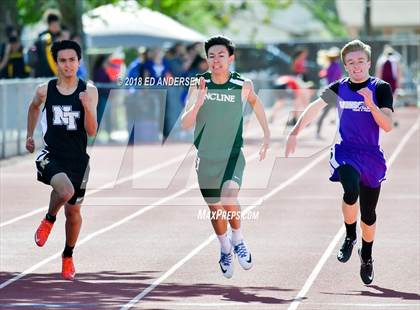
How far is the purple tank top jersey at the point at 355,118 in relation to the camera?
10.9 m

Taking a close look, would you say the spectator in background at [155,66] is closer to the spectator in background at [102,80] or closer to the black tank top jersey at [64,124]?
the spectator in background at [102,80]

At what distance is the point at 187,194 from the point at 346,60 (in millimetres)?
9219

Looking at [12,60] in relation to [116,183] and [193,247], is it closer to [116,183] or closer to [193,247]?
[116,183]

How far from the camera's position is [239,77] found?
35.8 ft

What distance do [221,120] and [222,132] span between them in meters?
0.11

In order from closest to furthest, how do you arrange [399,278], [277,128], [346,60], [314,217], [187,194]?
[346,60] → [399,278] → [314,217] → [187,194] → [277,128]

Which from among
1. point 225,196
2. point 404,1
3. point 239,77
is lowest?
point 404,1

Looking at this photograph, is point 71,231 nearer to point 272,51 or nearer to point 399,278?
point 399,278

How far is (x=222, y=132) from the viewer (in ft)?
36.6

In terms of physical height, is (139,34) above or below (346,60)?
below

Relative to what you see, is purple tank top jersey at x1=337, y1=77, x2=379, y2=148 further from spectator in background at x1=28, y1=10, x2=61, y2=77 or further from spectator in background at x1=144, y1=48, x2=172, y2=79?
spectator in background at x1=144, y1=48, x2=172, y2=79

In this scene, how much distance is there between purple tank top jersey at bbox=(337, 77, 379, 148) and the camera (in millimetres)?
10891

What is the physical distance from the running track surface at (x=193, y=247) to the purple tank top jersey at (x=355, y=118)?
128 cm

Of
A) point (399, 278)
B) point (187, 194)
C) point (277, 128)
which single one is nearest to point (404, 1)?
point (277, 128)
